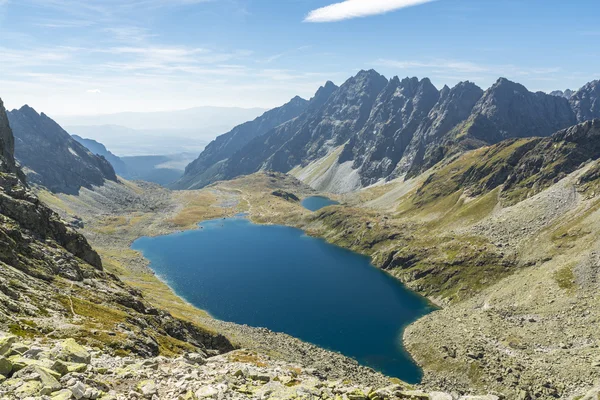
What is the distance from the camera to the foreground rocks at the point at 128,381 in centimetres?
2469

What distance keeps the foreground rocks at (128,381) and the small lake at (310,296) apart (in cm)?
5878

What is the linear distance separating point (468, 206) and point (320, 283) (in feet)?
303

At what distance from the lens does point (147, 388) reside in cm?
3017

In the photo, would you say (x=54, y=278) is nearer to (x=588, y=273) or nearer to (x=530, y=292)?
(x=530, y=292)

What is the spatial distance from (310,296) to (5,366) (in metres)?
111

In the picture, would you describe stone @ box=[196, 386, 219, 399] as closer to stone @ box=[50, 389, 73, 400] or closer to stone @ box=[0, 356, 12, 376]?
stone @ box=[50, 389, 73, 400]

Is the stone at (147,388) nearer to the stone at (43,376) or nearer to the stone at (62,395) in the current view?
the stone at (43,376)

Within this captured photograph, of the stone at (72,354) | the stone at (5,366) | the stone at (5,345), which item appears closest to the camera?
the stone at (5,366)

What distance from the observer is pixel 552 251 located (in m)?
123

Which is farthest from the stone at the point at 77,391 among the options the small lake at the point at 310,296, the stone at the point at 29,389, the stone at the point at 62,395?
the small lake at the point at 310,296

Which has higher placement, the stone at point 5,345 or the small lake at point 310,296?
the stone at point 5,345

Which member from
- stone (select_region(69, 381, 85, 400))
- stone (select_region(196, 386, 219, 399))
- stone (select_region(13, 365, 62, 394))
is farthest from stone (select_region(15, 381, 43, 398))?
stone (select_region(196, 386, 219, 399))

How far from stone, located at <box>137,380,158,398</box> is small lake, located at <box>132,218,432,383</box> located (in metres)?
67.6

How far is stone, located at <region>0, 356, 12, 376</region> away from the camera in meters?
25.6
